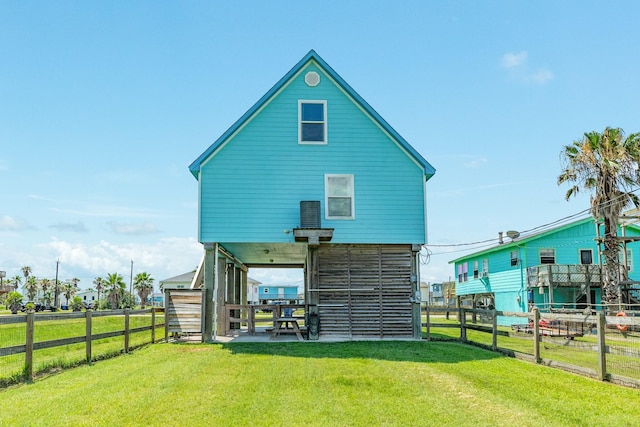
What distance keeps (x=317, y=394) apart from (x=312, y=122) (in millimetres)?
9621

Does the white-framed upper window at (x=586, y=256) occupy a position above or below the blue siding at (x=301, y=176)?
below

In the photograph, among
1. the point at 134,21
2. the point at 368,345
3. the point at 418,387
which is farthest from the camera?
the point at 134,21

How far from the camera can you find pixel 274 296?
78.0 meters

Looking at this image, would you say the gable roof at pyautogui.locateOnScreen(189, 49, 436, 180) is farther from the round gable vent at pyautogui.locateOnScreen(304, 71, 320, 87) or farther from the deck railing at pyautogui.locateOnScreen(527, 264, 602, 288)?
the deck railing at pyautogui.locateOnScreen(527, 264, 602, 288)

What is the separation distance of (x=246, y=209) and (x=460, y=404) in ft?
31.1

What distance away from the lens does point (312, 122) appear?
52.0ft

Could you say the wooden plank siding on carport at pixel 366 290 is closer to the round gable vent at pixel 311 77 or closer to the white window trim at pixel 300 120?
→ the white window trim at pixel 300 120

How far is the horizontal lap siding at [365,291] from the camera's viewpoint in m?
15.8

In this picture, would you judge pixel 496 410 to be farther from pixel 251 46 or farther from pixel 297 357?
pixel 251 46

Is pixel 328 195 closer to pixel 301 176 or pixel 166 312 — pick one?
pixel 301 176

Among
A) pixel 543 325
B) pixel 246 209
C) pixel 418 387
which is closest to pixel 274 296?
pixel 543 325

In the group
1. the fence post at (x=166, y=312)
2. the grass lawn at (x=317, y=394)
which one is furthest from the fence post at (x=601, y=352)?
the fence post at (x=166, y=312)

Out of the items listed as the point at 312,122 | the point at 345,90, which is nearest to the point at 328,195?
the point at 312,122

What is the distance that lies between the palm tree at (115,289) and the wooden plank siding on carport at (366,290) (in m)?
62.0
